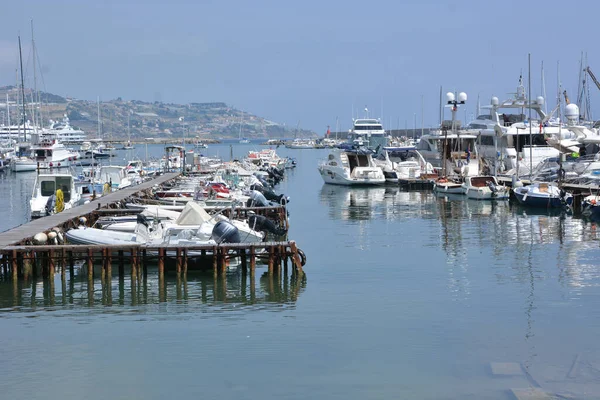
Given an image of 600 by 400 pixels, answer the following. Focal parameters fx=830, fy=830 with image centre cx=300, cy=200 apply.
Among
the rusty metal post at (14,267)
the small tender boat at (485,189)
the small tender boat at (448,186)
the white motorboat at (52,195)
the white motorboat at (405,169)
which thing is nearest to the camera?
the rusty metal post at (14,267)

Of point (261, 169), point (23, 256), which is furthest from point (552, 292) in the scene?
point (261, 169)

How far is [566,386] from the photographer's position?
56.4 feet

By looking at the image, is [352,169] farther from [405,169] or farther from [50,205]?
[50,205]

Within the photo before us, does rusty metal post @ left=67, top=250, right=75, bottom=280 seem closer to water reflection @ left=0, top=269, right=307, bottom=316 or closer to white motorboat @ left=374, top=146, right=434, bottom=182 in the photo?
water reflection @ left=0, top=269, right=307, bottom=316

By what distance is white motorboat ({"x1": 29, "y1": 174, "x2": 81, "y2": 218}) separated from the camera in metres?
42.9

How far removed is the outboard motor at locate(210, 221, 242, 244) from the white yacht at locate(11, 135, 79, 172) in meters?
75.5

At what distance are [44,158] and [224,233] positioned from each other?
88733 mm

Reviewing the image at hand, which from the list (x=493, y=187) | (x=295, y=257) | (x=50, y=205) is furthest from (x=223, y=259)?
(x=493, y=187)

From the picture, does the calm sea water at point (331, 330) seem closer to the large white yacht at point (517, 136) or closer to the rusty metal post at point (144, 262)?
the rusty metal post at point (144, 262)

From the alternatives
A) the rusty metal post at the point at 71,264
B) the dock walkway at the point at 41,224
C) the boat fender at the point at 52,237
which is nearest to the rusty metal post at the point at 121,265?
the rusty metal post at the point at 71,264

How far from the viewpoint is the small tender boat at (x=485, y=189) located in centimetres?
5738

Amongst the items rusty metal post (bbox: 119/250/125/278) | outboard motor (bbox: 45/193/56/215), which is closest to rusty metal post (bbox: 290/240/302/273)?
rusty metal post (bbox: 119/250/125/278)

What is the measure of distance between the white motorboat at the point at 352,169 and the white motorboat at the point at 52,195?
30661 mm

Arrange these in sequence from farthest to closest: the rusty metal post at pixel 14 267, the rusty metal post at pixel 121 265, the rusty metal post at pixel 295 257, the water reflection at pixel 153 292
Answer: the rusty metal post at pixel 295 257, the rusty metal post at pixel 121 265, the rusty metal post at pixel 14 267, the water reflection at pixel 153 292
